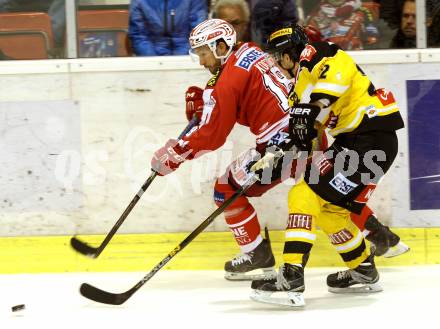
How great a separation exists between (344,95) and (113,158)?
4.83 feet

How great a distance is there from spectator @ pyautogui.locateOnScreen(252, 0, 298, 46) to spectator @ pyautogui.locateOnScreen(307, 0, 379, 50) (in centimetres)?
12

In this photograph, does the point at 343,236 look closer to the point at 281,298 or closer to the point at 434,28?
the point at 281,298

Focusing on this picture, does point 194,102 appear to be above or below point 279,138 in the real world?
above

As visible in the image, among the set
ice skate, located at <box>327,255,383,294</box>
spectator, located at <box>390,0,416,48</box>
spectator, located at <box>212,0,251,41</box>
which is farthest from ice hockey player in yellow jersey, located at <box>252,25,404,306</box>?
spectator, located at <box>390,0,416,48</box>

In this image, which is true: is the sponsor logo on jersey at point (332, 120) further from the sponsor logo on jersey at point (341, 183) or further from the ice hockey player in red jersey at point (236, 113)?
the ice hockey player in red jersey at point (236, 113)

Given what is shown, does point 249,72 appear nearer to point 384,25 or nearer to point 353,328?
point 384,25

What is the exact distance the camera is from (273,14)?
507cm

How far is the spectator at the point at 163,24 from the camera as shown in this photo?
5.11m

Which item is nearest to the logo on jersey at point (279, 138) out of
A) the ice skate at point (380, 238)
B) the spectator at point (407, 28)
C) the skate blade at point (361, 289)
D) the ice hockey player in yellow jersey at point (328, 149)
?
the ice hockey player in yellow jersey at point (328, 149)

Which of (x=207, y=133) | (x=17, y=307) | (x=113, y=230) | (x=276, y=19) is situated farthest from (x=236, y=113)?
(x=17, y=307)

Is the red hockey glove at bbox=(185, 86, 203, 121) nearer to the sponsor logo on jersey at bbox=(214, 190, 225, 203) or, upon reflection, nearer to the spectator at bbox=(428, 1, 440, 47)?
the sponsor logo on jersey at bbox=(214, 190, 225, 203)

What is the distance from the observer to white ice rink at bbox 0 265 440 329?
396 cm

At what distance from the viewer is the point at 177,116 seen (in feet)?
16.8

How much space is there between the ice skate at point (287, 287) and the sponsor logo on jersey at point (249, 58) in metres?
1.00
